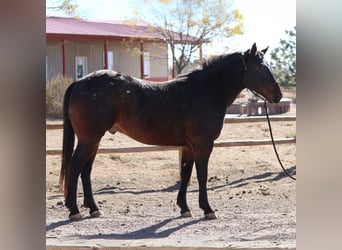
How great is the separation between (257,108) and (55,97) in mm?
4111

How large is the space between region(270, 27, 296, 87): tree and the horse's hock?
2.73 metres

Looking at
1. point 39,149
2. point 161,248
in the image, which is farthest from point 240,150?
point 39,149

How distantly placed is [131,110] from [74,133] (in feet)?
1.64

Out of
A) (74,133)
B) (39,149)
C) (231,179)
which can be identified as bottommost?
(231,179)

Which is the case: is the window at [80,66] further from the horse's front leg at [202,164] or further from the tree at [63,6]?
the horse's front leg at [202,164]

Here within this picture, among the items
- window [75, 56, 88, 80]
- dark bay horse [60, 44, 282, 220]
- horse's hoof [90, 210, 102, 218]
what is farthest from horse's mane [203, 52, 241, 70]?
window [75, 56, 88, 80]

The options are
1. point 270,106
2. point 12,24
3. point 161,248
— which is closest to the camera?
point 12,24

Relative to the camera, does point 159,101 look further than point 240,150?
No

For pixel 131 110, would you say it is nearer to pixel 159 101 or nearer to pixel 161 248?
pixel 159 101

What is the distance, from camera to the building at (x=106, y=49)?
655 inches

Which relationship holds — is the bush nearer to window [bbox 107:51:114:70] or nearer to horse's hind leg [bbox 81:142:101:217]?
window [bbox 107:51:114:70]

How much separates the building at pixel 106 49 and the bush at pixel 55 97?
2.66m

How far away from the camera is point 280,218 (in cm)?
458

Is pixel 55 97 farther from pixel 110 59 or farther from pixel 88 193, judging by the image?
pixel 88 193
